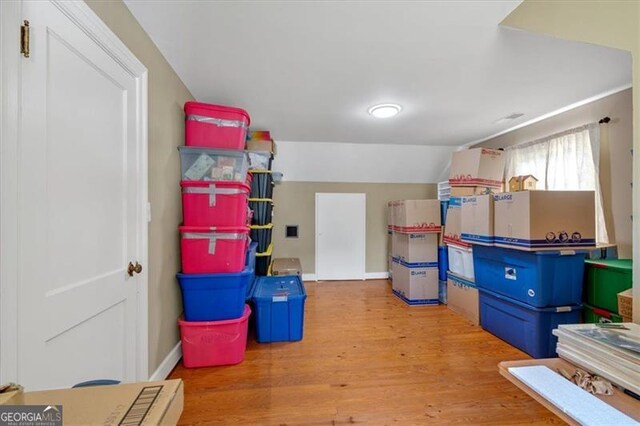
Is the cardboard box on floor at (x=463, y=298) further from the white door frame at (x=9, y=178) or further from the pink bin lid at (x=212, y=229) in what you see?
the white door frame at (x=9, y=178)

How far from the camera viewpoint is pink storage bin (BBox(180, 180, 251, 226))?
209 centimetres

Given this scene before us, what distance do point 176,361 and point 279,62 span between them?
99.0 inches

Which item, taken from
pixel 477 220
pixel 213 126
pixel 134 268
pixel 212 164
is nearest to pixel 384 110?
pixel 477 220

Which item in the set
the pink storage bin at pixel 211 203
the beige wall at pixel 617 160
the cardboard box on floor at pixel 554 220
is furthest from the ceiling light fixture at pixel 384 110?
the beige wall at pixel 617 160

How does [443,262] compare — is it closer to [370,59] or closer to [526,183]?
[526,183]

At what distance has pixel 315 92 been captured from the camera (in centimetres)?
261

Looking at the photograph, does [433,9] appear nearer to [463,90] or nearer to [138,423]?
[463,90]

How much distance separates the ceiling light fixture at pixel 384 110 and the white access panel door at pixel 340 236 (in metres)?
1.92

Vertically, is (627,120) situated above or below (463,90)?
below

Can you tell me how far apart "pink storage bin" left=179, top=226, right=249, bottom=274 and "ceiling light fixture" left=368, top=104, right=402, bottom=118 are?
1964mm

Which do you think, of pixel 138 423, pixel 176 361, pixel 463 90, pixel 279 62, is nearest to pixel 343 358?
pixel 176 361

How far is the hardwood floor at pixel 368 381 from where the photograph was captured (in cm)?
163

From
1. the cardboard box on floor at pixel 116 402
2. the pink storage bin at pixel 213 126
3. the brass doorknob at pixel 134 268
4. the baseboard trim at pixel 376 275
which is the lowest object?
the baseboard trim at pixel 376 275

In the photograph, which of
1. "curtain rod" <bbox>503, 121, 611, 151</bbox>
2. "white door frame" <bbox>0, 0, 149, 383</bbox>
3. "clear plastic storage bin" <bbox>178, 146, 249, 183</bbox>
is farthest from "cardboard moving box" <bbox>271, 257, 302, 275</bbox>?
"curtain rod" <bbox>503, 121, 611, 151</bbox>
